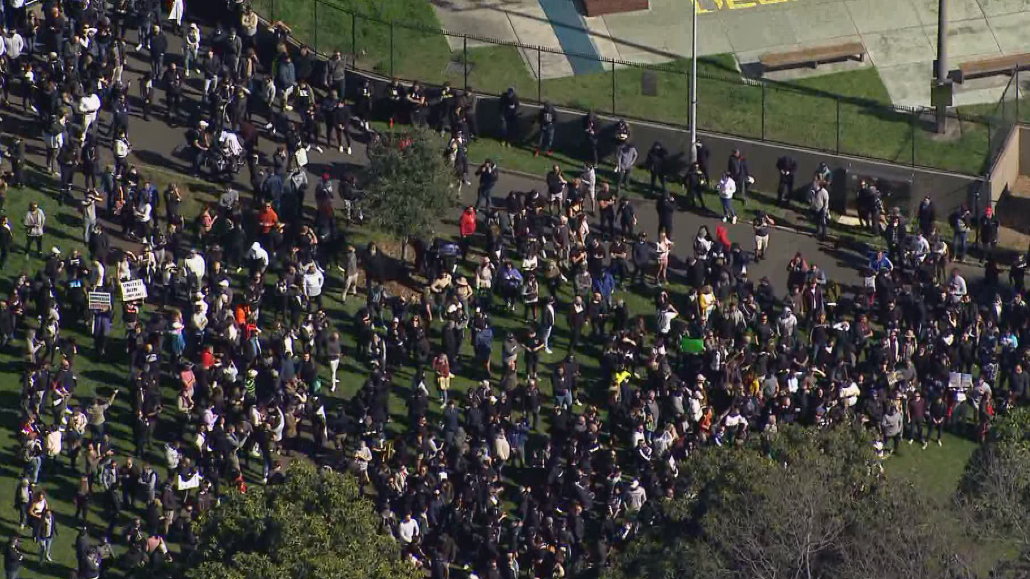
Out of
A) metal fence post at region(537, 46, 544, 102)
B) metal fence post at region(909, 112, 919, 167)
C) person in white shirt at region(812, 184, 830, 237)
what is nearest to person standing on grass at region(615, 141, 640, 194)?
metal fence post at region(537, 46, 544, 102)

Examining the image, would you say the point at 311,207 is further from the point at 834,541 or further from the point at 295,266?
the point at 834,541

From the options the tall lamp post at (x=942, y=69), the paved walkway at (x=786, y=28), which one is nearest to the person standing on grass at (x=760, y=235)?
the tall lamp post at (x=942, y=69)

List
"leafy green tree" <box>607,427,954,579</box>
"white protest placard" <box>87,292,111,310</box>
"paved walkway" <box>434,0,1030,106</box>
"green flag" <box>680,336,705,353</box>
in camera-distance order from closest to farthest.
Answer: "leafy green tree" <box>607,427,954,579</box> → "white protest placard" <box>87,292,111,310</box> → "green flag" <box>680,336,705,353</box> → "paved walkway" <box>434,0,1030,106</box>

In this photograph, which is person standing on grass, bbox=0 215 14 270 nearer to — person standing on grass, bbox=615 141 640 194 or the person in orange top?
the person in orange top

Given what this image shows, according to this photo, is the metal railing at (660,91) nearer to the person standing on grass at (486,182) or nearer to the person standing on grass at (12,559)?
the person standing on grass at (486,182)

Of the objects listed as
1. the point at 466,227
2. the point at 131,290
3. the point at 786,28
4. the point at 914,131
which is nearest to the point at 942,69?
the point at 914,131
